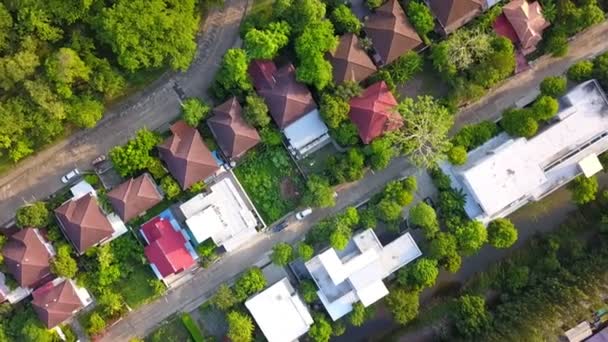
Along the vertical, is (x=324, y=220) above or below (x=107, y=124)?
below

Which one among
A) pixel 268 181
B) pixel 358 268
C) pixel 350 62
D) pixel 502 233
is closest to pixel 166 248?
pixel 268 181

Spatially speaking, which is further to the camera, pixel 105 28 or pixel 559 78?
pixel 559 78

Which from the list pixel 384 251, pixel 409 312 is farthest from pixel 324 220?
pixel 409 312

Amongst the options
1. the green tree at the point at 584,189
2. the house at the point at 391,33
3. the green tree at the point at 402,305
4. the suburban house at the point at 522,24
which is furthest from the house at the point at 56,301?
the green tree at the point at 584,189

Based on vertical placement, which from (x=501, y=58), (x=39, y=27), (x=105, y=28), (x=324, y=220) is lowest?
(x=324, y=220)

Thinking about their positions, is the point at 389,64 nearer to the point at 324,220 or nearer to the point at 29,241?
the point at 324,220

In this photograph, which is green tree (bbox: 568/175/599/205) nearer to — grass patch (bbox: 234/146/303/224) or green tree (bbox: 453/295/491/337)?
green tree (bbox: 453/295/491/337)
